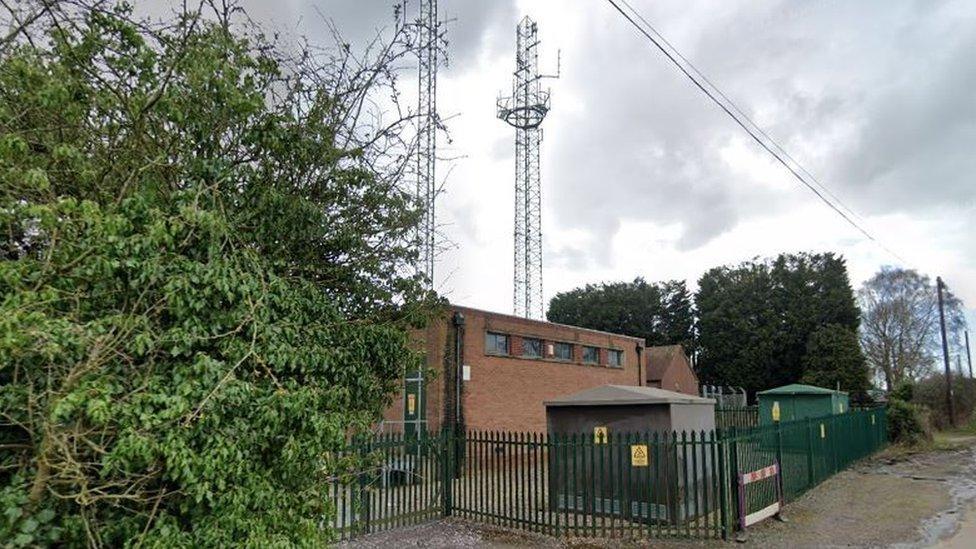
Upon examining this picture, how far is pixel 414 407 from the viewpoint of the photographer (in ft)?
65.0

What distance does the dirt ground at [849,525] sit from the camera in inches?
371

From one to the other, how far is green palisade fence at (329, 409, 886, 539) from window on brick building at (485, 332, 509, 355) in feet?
33.5

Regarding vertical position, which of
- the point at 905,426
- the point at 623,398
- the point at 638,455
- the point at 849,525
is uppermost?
the point at 623,398

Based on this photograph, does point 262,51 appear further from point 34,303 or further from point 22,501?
point 22,501

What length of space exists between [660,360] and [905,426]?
1481 cm

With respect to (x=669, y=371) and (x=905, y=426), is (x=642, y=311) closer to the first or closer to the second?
(x=669, y=371)

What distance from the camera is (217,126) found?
4980 mm

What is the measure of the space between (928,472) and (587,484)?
522 inches

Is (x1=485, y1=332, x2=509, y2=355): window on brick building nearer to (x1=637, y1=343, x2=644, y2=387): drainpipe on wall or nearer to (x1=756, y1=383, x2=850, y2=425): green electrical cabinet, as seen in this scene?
(x1=756, y1=383, x2=850, y2=425): green electrical cabinet

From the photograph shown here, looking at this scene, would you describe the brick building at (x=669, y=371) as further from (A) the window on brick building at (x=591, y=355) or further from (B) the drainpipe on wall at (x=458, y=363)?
(B) the drainpipe on wall at (x=458, y=363)

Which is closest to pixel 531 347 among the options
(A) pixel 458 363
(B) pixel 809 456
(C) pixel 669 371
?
(A) pixel 458 363

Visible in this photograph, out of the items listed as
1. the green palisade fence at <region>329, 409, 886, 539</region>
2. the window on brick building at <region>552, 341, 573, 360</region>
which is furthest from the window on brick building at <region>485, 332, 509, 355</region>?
the green palisade fence at <region>329, 409, 886, 539</region>

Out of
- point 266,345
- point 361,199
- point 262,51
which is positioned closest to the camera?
point 266,345

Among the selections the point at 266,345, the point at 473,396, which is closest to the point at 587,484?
the point at 266,345
